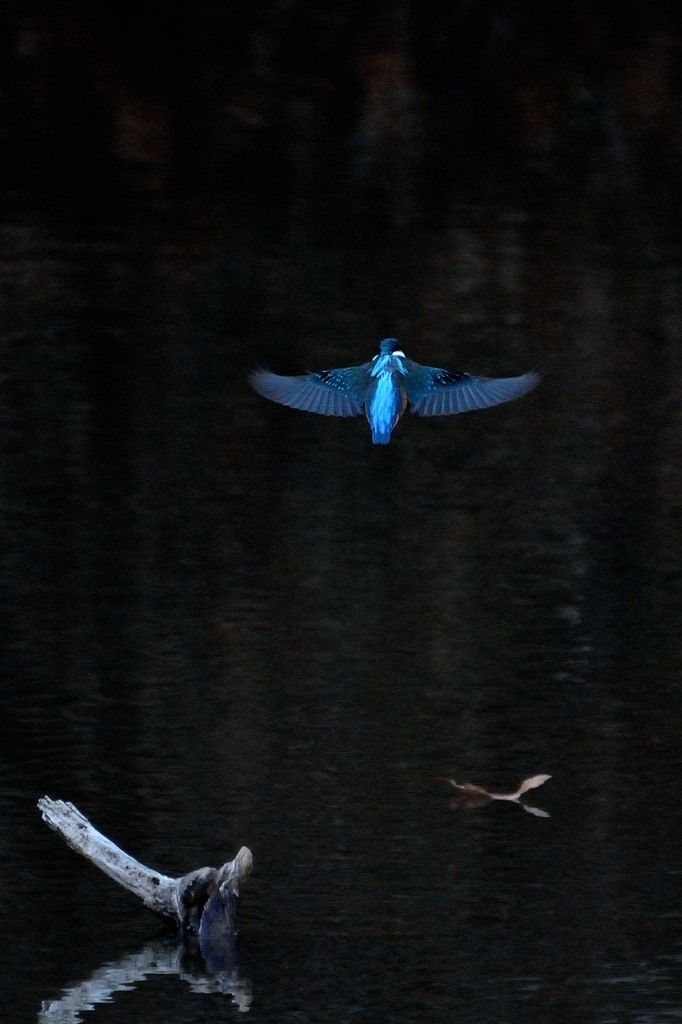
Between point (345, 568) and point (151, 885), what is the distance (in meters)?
3.22

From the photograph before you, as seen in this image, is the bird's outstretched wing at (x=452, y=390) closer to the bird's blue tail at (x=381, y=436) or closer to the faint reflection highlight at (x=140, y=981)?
the bird's blue tail at (x=381, y=436)

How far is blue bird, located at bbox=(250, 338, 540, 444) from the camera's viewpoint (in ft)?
20.8

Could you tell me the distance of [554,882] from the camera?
20.3 ft

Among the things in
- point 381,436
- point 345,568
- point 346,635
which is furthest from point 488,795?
point 345,568

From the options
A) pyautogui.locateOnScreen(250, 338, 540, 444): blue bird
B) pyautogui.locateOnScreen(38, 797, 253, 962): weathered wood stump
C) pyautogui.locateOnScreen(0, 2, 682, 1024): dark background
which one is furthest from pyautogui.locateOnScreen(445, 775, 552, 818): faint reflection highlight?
pyautogui.locateOnScreen(38, 797, 253, 962): weathered wood stump

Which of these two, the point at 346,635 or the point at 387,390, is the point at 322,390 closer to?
the point at 387,390

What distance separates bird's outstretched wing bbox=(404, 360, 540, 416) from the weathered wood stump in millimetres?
1499

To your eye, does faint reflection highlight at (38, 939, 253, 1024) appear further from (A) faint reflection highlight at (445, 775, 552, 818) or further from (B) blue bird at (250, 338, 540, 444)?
(B) blue bird at (250, 338, 540, 444)

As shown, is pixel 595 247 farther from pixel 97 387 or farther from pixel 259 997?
pixel 259 997

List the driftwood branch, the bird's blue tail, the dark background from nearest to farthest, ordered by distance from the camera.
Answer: the driftwood branch
the dark background
the bird's blue tail

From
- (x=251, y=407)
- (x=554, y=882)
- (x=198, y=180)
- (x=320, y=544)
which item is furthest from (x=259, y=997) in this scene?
(x=198, y=180)

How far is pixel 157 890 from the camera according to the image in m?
5.61

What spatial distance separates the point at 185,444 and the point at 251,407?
2.48 ft

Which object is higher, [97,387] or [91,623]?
[97,387]
